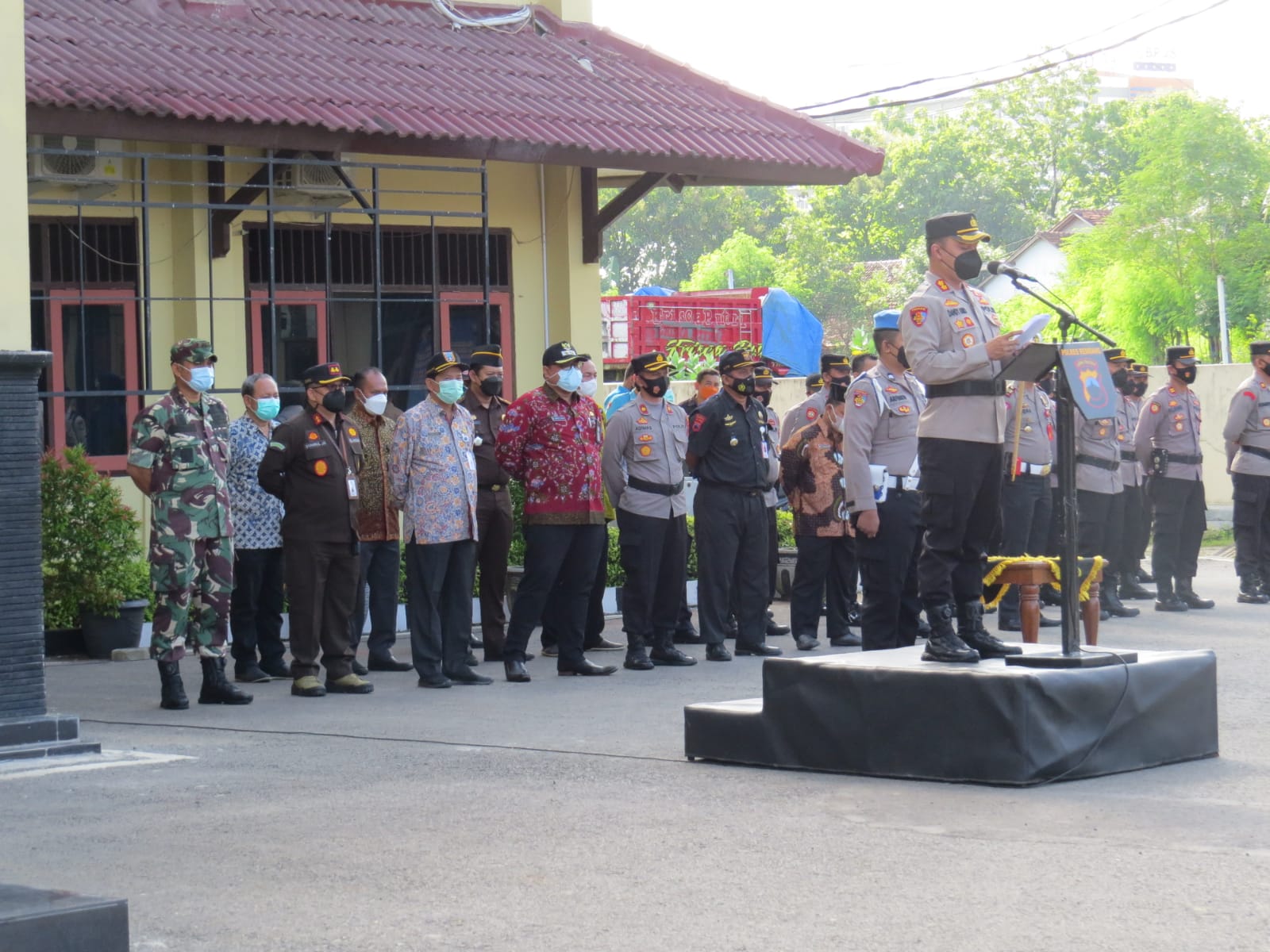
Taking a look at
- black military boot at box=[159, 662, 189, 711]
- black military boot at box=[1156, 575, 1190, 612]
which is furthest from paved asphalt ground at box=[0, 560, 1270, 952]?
black military boot at box=[1156, 575, 1190, 612]

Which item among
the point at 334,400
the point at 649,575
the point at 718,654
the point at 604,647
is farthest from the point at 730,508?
the point at 334,400

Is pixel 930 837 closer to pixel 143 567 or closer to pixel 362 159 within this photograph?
pixel 143 567

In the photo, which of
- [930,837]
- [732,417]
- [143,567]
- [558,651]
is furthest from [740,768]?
[143,567]

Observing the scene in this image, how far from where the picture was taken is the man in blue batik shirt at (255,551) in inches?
443

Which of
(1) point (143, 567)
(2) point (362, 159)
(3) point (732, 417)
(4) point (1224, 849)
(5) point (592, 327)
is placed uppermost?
(2) point (362, 159)

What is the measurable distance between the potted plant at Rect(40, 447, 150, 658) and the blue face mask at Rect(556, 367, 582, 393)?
132 inches

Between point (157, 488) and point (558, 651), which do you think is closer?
point (157, 488)

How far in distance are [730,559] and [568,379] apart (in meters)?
1.64

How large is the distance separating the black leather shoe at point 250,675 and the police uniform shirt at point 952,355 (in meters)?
5.02

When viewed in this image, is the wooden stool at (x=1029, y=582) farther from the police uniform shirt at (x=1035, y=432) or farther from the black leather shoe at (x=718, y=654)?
the police uniform shirt at (x=1035, y=432)

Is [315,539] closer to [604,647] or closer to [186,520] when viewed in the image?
[186,520]

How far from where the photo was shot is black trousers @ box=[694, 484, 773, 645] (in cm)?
1173

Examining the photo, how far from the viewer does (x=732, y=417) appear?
11773mm

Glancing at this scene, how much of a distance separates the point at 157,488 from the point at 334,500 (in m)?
1.12
